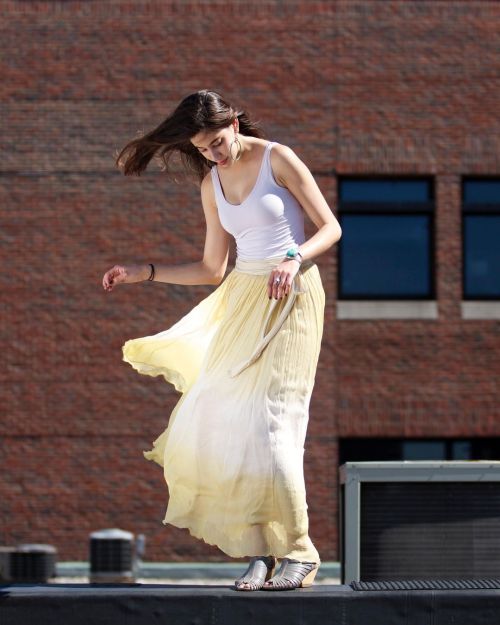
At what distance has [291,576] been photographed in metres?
4.99

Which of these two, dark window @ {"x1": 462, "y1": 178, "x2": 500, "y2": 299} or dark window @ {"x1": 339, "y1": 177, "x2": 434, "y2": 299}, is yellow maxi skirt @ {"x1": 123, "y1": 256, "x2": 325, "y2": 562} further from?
dark window @ {"x1": 462, "y1": 178, "x2": 500, "y2": 299}

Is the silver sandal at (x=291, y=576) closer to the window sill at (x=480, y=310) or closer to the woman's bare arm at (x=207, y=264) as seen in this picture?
the woman's bare arm at (x=207, y=264)

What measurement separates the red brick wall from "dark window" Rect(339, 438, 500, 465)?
0.22 m

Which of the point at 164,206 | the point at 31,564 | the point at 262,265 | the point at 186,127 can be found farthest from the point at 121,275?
the point at 164,206

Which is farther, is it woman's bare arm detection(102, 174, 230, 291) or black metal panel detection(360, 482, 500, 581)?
black metal panel detection(360, 482, 500, 581)

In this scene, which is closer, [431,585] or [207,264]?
[431,585]

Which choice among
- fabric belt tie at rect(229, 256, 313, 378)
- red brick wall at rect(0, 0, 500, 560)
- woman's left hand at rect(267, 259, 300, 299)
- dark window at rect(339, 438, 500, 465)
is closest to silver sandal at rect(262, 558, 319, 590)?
fabric belt tie at rect(229, 256, 313, 378)

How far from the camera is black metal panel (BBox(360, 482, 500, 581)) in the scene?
6.40 m

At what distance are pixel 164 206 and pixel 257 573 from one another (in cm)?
1265

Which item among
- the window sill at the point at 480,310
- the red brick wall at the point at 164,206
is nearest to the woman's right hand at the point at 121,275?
the red brick wall at the point at 164,206

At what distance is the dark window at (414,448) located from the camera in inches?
680

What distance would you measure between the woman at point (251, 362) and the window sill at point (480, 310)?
1210cm

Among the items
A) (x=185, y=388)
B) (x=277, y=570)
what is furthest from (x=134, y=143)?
(x=277, y=570)
